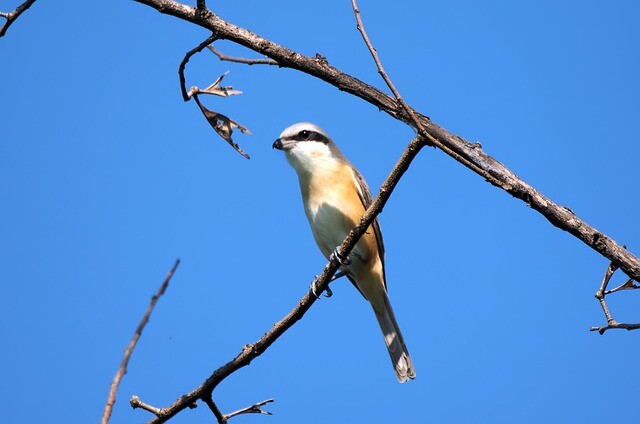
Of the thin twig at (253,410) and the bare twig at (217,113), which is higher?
the bare twig at (217,113)

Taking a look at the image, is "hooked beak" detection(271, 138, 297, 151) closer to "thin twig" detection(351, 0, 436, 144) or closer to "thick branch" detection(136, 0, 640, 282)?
"thick branch" detection(136, 0, 640, 282)

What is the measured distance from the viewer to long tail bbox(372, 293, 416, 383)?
620 cm

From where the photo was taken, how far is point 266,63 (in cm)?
349

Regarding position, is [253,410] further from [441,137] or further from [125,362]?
[441,137]

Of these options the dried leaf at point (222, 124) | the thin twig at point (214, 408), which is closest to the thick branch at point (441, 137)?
the dried leaf at point (222, 124)

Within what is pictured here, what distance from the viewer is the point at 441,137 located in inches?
116

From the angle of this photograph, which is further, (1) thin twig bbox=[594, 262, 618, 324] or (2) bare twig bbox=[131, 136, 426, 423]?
(2) bare twig bbox=[131, 136, 426, 423]

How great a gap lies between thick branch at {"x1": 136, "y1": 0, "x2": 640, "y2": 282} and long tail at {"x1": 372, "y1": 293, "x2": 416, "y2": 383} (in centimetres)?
357

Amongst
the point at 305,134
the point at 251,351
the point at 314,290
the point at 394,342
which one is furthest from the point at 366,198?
the point at 251,351

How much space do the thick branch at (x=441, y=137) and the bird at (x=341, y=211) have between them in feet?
9.32

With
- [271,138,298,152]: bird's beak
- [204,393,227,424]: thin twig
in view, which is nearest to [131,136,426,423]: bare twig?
[204,393,227,424]: thin twig

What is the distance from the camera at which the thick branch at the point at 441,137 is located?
8.80 ft

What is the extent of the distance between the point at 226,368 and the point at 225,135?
51.4 inches

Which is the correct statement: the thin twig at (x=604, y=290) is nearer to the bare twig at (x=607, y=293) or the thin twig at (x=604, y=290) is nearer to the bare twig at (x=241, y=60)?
the bare twig at (x=607, y=293)
